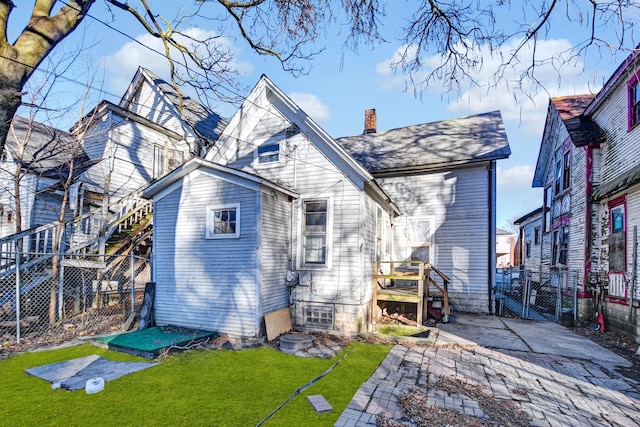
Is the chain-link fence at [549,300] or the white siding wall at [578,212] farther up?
the white siding wall at [578,212]

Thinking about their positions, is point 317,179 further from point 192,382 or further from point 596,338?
point 596,338

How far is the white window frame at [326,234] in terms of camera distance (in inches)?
351

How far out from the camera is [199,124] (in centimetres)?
1590

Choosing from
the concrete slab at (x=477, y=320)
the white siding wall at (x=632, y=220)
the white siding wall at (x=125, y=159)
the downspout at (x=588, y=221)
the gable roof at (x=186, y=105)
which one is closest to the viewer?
the white siding wall at (x=632, y=220)

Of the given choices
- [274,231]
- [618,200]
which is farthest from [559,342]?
[274,231]

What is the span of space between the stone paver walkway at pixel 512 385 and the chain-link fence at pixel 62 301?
7.14 metres

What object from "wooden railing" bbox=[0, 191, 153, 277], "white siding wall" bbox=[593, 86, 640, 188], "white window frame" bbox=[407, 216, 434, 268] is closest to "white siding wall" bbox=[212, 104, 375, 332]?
"white window frame" bbox=[407, 216, 434, 268]

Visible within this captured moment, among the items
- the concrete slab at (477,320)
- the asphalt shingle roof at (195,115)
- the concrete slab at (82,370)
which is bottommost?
the concrete slab at (477,320)

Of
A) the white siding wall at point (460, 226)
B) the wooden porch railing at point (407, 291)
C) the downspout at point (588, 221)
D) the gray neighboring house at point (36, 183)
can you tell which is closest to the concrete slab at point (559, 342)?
the white siding wall at point (460, 226)

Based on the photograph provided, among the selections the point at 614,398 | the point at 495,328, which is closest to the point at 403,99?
the point at 614,398

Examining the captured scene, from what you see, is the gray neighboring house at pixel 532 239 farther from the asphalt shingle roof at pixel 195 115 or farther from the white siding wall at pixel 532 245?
the asphalt shingle roof at pixel 195 115

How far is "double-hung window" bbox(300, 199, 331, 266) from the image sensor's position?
29.8ft

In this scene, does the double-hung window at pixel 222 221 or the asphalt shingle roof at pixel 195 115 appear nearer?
the double-hung window at pixel 222 221

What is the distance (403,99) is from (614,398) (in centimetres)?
548
